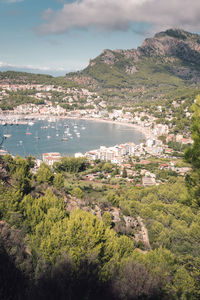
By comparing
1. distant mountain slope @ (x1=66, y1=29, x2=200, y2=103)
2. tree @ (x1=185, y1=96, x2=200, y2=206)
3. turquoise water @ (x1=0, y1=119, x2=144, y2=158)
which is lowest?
turquoise water @ (x1=0, y1=119, x2=144, y2=158)

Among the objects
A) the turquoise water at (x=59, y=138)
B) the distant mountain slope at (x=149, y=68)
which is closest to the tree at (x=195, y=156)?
the turquoise water at (x=59, y=138)

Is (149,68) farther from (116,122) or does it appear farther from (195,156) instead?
(195,156)

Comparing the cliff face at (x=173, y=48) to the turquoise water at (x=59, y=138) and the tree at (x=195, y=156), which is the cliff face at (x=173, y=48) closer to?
the turquoise water at (x=59, y=138)

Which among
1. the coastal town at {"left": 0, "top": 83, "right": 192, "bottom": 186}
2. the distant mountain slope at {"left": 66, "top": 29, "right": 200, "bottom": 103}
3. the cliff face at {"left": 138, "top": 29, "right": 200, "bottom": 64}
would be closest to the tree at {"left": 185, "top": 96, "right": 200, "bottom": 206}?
the coastal town at {"left": 0, "top": 83, "right": 192, "bottom": 186}

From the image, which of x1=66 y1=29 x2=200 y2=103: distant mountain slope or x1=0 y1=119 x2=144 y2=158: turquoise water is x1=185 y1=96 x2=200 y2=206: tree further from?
x1=66 y1=29 x2=200 y2=103: distant mountain slope

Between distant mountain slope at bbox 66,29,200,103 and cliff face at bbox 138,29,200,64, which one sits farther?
cliff face at bbox 138,29,200,64

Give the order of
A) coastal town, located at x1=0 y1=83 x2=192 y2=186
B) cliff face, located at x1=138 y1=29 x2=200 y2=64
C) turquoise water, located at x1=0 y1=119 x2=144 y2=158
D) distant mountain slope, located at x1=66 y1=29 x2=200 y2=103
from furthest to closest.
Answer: cliff face, located at x1=138 y1=29 x2=200 y2=64
distant mountain slope, located at x1=66 y1=29 x2=200 y2=103
turquoise water, located at x1=0 y1=119 x2=144 y2=158
coastal town, located at x1=0 y1=83 x2=192 y2=186
